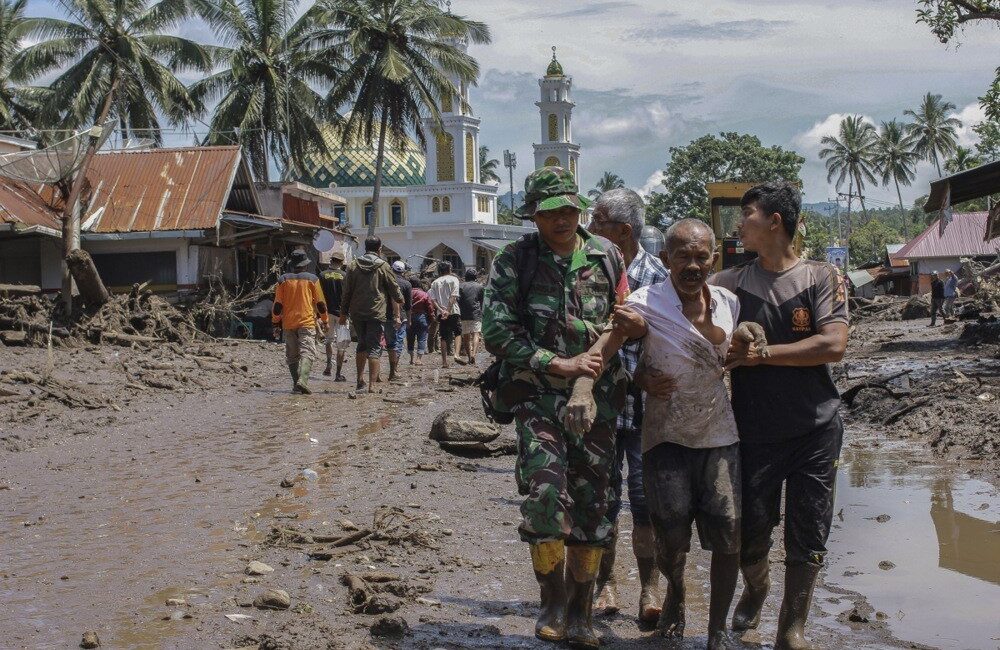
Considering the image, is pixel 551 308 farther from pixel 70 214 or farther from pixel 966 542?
pixel 70 214

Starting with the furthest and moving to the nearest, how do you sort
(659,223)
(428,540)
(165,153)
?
(659,223) → (165,153) → (428,540)

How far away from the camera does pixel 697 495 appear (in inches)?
164

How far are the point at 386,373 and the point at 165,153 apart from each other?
1278cm

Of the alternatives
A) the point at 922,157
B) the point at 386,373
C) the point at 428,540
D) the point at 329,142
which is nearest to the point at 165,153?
the point at 386,373

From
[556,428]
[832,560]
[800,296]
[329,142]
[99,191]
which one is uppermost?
[329,142]

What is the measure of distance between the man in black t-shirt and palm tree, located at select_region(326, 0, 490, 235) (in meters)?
32.4

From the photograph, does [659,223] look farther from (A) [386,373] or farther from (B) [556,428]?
(B) [556,428]

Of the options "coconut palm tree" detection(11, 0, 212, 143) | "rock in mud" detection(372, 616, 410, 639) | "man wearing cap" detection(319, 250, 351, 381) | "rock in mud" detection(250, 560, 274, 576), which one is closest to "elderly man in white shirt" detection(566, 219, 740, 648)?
"rock in mud" detection(372, 616, 410, 639)

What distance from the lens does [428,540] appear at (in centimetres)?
601

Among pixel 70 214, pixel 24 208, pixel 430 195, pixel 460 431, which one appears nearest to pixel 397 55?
pixel 24 208

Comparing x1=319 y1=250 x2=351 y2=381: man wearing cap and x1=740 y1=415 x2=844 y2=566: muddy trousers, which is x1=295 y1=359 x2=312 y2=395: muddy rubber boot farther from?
x1=740 y1=415 x2=844 y2=566: muddy trousers

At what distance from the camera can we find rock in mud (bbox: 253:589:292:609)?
4602mm

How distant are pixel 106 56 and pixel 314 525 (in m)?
32.3

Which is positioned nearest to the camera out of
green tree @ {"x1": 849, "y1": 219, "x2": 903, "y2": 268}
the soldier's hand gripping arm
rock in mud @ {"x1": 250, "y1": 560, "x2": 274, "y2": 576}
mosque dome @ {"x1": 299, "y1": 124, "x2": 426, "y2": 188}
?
the soldier's hand gripping arm
